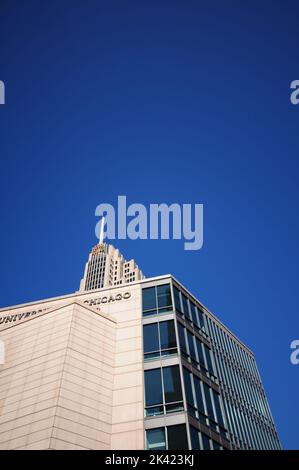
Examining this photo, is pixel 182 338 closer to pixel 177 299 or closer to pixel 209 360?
pixel 177 299

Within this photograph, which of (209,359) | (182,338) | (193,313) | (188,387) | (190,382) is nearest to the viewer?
(188,387)

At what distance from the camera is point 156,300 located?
A: 106ft

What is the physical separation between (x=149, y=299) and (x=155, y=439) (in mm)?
11965

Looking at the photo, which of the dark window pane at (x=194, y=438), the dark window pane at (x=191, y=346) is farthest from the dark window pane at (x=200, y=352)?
the dark window pane at (x=194, y=438)

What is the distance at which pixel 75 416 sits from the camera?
2309 cm

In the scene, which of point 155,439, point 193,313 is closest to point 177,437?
point 155,439

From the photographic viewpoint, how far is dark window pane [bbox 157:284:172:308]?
3169 centimetres

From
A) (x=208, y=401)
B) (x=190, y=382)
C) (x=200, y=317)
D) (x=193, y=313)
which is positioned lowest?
(x=208, y=401)

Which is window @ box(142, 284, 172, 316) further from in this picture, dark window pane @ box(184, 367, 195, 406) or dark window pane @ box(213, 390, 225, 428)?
dark window pane @ box(213, 390, 225, 428)

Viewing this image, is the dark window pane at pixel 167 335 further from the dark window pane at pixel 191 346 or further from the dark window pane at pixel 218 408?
the dark window pane at pixel 218 408

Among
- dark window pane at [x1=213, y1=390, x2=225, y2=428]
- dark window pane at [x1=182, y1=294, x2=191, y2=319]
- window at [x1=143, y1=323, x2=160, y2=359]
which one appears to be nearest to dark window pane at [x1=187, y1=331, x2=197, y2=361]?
dark window pane at [x1=182, y1=294, x2=191, y2=319]

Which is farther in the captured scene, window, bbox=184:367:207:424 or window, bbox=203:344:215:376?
window, bbox=203:344:215:376
